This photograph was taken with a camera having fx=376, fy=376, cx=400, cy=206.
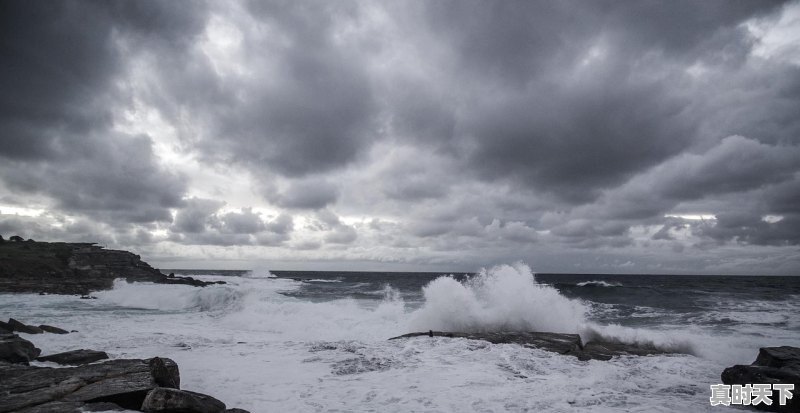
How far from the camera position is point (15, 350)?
8305 millimetres

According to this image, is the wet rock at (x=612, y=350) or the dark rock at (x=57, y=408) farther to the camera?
the wet rock at (x=612, y=350)

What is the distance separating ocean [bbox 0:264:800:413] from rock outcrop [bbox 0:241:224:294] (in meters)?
8.63

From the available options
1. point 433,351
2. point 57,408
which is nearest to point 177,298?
point 433,351

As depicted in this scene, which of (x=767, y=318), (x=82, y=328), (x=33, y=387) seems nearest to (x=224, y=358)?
(x=33, y=387)

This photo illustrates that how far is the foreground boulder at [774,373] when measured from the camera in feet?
20.9

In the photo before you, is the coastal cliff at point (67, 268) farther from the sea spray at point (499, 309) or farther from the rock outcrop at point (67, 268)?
the sea spray at point (499, 309)

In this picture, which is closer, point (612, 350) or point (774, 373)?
point (774, 373)

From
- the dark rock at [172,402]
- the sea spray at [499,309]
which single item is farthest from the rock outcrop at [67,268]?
the dark rock at [172,402]

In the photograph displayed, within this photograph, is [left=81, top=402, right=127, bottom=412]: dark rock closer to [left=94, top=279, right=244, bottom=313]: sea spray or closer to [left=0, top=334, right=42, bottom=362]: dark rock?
[left=0, top=334, right=42, bottom=362]: dark rock

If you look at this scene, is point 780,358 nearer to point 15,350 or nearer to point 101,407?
point 101,407

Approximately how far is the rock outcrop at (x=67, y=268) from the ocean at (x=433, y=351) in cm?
863

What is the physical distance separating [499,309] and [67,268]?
4531cm

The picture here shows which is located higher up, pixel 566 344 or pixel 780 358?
pixel 780 358

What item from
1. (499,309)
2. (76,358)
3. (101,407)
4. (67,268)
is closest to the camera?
(101,407)
